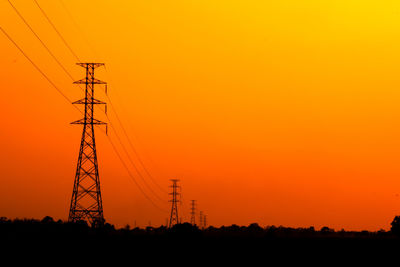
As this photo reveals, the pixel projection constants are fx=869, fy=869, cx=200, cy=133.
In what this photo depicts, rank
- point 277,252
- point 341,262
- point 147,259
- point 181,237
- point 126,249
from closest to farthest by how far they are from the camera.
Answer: point 147,259 → point 341,262 → point 126,249 → point 277,252 → point 181,237

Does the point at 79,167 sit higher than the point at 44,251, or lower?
higher

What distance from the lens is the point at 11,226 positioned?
8219cm

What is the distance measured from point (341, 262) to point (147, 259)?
14.2 metres

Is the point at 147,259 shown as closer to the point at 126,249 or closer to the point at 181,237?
the point at 126,249

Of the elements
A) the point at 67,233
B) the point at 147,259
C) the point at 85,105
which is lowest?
the point at 147,259

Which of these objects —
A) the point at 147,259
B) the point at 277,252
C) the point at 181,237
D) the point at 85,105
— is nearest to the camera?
the point at 147,259

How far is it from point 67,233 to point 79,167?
19.9ft

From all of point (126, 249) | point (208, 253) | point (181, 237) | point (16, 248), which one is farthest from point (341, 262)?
point (181, 237)

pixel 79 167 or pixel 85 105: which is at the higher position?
pixel 85 105

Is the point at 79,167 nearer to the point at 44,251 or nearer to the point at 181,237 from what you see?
the point at 44,251

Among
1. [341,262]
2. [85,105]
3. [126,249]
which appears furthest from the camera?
[85,105]

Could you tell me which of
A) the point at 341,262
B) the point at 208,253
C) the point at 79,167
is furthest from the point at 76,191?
the point at 341,262

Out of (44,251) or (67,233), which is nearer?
(44,251)

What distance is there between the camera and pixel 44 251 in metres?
58.3
